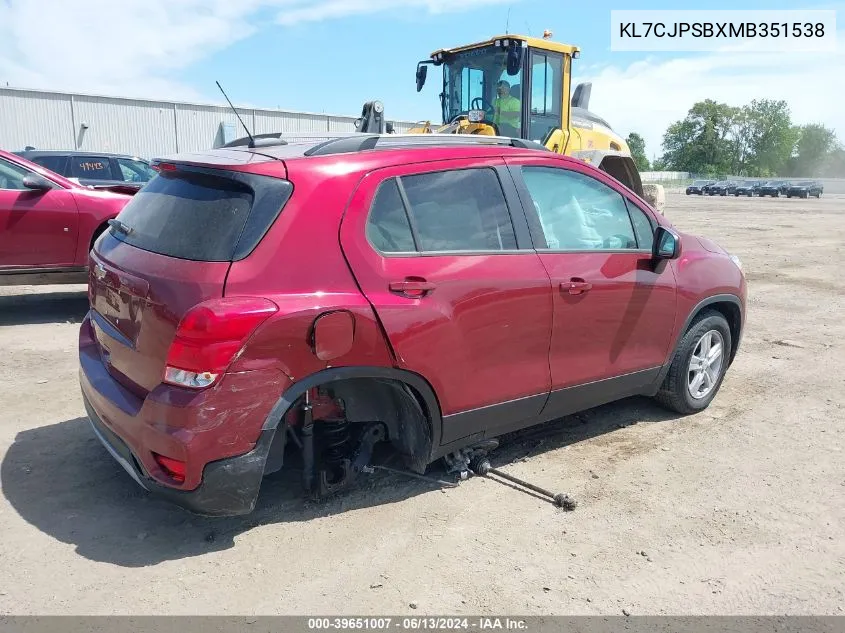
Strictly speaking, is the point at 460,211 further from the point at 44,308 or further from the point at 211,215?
the point at 44,308

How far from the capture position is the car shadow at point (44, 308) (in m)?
7.50

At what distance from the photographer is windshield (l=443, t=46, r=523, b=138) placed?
10.3 m

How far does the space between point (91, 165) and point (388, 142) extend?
31.9ft

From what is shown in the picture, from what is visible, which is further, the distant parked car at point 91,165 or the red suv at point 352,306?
the distant parked car at point 91,165

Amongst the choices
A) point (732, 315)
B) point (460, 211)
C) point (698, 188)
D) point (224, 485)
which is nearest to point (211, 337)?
point (224, 485)

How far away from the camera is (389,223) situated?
10.8 ft

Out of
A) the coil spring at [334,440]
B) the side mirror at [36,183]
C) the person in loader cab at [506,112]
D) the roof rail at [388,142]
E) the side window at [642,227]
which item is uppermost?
the person in loader cab at [506,112]

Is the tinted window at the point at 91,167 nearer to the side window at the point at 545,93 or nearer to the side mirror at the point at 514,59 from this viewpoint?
the side mirror at the point at 514,59

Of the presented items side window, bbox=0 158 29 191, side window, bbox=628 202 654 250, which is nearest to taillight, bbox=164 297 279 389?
side window, bbox=628 202 654 250

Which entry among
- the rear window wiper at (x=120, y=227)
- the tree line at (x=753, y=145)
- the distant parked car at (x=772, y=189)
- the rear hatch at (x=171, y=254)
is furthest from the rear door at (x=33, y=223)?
the tree line at (x=753, y=145)

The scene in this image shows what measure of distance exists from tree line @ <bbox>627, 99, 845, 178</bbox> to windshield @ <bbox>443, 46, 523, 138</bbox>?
108 meters

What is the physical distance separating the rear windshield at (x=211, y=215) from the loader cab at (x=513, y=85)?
Answer: 730 cm

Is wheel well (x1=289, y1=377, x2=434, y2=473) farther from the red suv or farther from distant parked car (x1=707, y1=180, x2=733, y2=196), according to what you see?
distant parked car (x1=707, y1=180, x2=733, y2=196)
